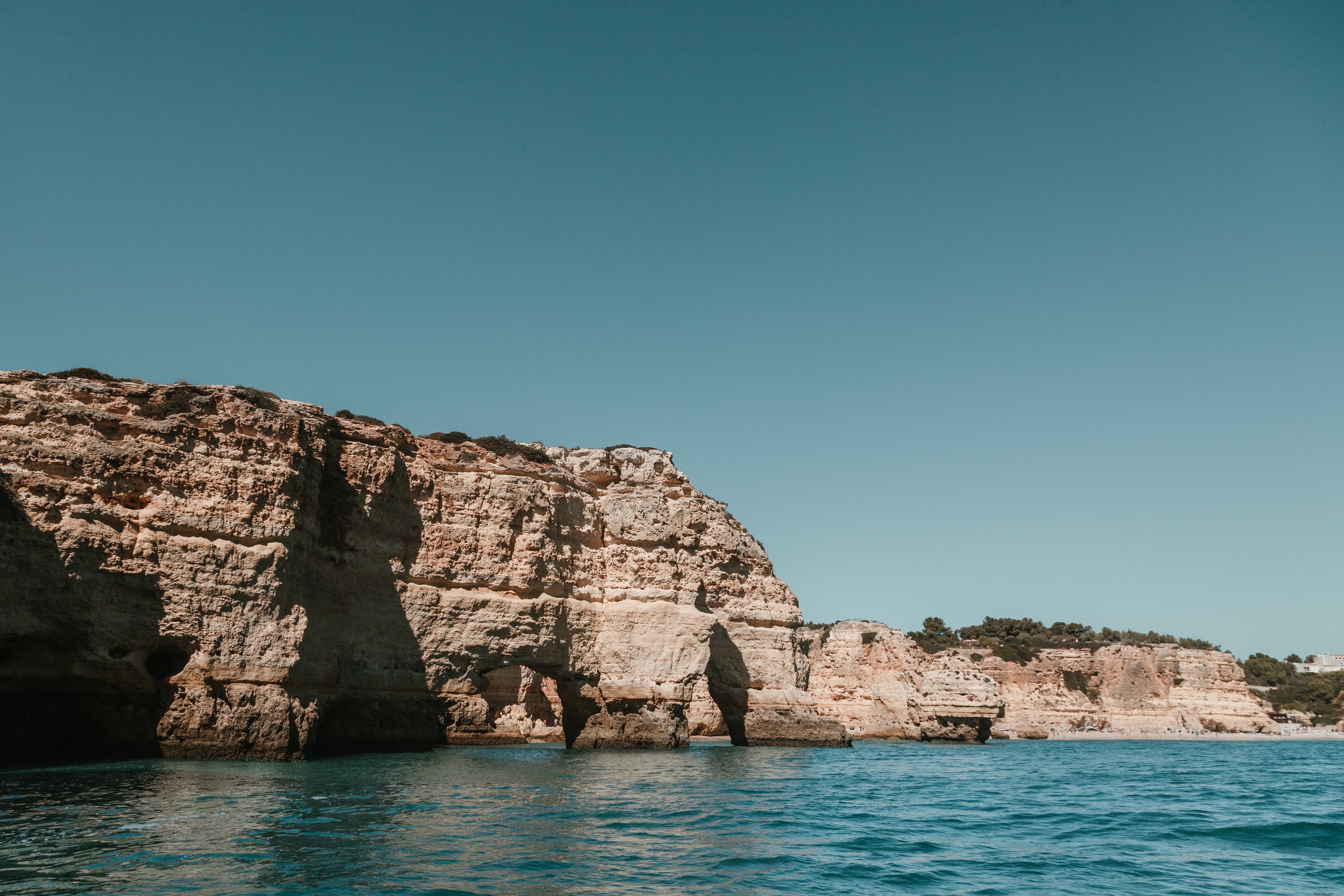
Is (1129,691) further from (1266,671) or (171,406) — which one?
(171,406)

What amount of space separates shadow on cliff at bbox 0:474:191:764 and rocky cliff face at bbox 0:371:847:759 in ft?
0.16

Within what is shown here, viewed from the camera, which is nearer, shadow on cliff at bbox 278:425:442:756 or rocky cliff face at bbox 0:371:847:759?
rocky cliff face at bbox 0:371:847:759

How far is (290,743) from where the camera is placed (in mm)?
22297

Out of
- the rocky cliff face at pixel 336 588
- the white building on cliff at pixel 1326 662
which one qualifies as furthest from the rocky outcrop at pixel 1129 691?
the white building on cliff at pixel 1326 662

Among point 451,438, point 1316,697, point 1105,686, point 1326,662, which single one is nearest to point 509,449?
point 451,438

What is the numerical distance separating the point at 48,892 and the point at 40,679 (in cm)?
1511

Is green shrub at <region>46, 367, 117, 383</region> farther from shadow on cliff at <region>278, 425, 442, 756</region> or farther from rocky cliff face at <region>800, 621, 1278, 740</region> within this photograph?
rocky cliff face at <region>800, 621, 1278, 740</region>

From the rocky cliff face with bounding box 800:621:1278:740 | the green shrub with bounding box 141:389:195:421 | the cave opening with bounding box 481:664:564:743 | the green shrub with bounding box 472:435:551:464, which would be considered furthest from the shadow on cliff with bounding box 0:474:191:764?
the rocky cliff face with bounding box 800:621:1278:740

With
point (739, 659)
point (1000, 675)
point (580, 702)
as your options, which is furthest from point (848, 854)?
point (1000, 675)

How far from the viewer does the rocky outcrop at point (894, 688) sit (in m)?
50.6

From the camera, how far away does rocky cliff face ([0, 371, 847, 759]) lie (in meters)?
20.6

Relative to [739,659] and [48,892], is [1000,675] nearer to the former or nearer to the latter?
[739,659]

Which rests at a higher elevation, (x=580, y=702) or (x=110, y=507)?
(x=110, y=507)

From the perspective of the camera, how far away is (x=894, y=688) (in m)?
53.9
